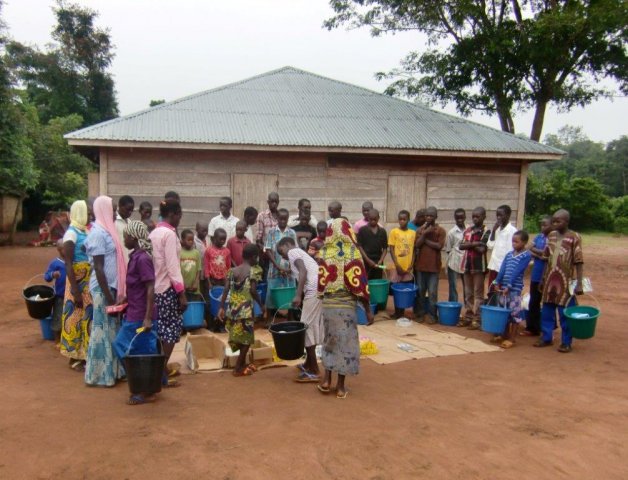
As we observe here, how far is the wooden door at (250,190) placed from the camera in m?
10.5

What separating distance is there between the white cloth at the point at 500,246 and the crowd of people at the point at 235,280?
14 millimetres

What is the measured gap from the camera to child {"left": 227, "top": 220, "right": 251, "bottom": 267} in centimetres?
732

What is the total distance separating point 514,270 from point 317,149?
4.81 meters

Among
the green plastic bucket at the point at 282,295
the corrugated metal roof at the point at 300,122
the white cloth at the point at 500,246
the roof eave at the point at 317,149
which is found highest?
the corrugated metal roof at the point at 300,122

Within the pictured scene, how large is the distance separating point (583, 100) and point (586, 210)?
16.7 meters

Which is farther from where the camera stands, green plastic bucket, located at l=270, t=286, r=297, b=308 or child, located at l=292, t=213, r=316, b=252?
child, located at l=292, t=213, r=316, b=252

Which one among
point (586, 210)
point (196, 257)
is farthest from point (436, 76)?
point (586, 210)

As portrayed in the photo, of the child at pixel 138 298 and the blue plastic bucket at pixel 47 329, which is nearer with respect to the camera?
the child at pixel 138 298

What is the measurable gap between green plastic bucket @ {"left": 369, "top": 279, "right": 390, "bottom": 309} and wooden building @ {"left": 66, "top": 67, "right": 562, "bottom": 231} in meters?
3.36

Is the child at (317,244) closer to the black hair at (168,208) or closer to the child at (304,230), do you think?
the child at (304,230)

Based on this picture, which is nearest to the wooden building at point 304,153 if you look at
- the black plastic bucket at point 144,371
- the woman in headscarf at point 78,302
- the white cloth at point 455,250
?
the white cloth at point 455,250

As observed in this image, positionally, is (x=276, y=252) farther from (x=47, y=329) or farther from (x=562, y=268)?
(x=562, y=268)

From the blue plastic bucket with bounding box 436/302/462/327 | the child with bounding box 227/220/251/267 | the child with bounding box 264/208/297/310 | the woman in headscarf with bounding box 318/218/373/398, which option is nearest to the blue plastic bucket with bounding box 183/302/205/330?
the child with bounding box 227/220/251/267

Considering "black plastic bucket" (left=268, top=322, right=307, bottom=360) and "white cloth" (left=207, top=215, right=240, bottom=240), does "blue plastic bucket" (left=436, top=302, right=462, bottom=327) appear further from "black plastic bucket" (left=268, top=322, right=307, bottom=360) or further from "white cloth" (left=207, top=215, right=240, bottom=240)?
"black plastic bucket" (left=268, top=322, right=307, bottom=360)
